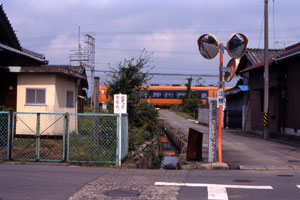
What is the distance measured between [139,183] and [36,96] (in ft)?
27.6

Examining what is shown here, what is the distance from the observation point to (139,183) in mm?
8172

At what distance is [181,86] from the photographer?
2195 inches

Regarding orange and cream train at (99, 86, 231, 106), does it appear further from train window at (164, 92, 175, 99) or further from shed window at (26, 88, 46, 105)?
shed window at (26, 88, 46, 105)

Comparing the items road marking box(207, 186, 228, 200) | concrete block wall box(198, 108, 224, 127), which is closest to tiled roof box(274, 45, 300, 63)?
road marking box(207, 186, 228, 200)

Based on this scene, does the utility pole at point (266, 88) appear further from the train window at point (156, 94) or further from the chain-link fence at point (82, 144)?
the train window at point (156, 94)

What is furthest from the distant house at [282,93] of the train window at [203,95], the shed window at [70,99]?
the train window at [203,95]

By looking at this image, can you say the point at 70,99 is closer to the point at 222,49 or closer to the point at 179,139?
the point at 179,139

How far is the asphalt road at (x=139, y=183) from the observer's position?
23.0 ft

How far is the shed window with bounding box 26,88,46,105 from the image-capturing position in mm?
14961

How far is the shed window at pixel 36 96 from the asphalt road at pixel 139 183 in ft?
16.2

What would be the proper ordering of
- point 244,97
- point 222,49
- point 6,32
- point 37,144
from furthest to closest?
point 244,97, point 6,32, point 222,49, point 37,144

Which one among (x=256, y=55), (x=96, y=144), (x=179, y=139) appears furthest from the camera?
(x=256, y=55)

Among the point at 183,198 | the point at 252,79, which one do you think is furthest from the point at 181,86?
the point at 183,198

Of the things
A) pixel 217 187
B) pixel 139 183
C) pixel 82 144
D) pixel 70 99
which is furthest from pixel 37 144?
pixel 70 99
